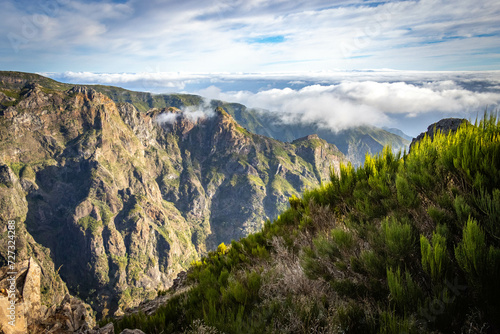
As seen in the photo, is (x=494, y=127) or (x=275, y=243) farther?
(x=275, y=243)

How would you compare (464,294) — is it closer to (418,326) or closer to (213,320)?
(418,326)

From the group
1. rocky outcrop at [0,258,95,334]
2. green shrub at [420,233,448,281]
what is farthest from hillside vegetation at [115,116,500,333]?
rocky outcrop at [0,258,95,334]

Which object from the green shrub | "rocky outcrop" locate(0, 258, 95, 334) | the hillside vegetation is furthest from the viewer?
"rocky outcrop" locate(0, 258, 95, 334)

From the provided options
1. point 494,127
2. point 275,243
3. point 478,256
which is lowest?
point 275,243

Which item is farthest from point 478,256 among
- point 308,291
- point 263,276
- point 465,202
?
point 263,276

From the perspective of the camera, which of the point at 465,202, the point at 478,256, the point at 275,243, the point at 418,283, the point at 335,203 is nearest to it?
the point at 478,256

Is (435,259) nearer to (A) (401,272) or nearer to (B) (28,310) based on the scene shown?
(A) (401,272)

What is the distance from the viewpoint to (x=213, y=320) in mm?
3391

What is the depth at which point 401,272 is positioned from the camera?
296cm

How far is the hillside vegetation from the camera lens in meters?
2.30

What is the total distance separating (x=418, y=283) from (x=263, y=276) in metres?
2.52

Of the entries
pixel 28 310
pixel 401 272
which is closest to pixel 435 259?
pixel 401 272

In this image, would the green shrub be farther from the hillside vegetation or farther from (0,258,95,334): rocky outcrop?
(0,258,95,334): rocky outcrop

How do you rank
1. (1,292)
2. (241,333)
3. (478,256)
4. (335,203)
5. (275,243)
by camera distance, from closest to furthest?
(478,256) → (241,333) → (1,292) → (275,243) → (335,203)
